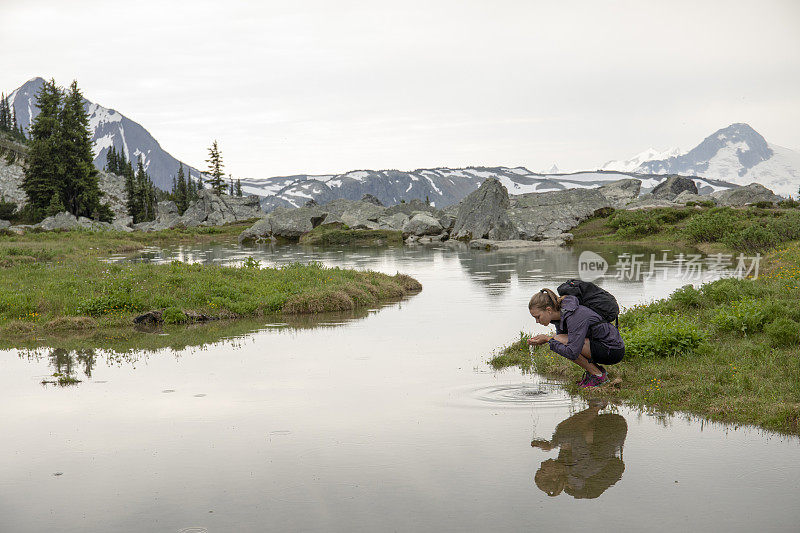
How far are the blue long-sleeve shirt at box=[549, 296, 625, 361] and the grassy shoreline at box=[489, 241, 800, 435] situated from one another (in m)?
0.97

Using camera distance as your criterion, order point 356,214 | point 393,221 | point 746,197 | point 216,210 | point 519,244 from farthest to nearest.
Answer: point 216,210 < point 356,214 < point 393,221 < point 746,197 < point 519,244

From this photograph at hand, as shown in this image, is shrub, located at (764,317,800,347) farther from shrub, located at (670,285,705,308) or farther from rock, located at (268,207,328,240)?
rock, located at (268,207,328,240)

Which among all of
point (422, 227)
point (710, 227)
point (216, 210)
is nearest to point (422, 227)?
point (422, 227)

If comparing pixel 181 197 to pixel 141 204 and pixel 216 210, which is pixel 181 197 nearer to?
pixel 141 204

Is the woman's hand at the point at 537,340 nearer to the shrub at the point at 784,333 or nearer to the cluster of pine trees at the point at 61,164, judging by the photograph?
the shrub at the point at 784,333

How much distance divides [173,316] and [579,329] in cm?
1517

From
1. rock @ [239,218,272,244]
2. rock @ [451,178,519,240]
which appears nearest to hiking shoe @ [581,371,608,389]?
rock @ [451,178,519,240]

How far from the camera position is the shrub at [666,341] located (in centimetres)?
1278

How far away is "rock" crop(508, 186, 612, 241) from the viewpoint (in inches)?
3173

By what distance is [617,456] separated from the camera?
843 centimetres

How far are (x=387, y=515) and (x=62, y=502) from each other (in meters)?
3.72

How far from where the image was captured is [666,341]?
12867 millimetres

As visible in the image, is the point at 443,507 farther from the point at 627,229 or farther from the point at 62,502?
the point at 627,229

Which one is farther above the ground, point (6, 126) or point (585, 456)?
point (6, 126)
